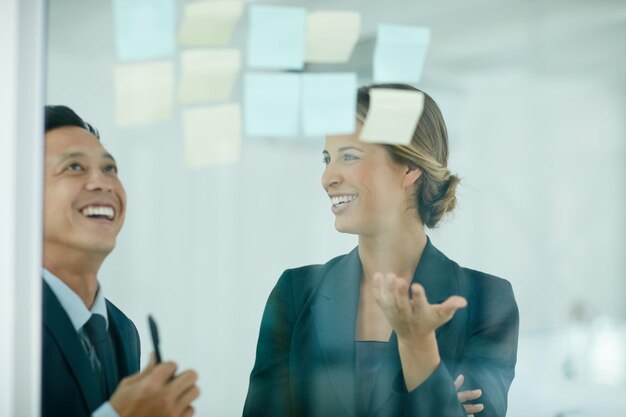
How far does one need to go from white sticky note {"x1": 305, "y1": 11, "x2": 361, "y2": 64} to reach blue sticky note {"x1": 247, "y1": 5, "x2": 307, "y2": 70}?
28 mm

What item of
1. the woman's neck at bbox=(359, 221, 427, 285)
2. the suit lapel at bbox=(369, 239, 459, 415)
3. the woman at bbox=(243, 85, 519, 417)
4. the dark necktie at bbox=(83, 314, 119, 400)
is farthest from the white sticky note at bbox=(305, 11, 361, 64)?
the dark necktie at bbox=(83, 314, 119, 400)

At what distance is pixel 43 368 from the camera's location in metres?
2.23

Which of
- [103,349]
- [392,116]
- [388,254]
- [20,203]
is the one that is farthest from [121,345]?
[392,116]

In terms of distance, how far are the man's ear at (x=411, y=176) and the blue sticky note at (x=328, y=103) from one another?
245 mm

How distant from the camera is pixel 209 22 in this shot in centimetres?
242

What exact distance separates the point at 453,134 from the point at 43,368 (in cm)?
157

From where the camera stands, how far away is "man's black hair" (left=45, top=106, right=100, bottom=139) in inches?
89.6

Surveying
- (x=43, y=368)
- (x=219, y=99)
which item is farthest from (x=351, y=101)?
(x=43, y=368)

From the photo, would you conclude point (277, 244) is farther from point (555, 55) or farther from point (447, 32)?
point (555, 55)

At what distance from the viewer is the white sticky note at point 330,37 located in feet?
8.23

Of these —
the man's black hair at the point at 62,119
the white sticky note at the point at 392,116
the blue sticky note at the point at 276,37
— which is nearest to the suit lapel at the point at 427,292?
the white sticky note at the point at 392,116

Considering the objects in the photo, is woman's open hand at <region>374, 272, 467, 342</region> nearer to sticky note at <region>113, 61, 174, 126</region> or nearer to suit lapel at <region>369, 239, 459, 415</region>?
suit lapel at <region>369, 239, 459, 415</region>

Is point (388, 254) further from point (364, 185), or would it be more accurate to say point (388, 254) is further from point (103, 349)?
point (103, 349)

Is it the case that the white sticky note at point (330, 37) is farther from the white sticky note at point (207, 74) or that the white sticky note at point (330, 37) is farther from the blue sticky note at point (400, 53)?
the white sticky note at point (207, 74)
